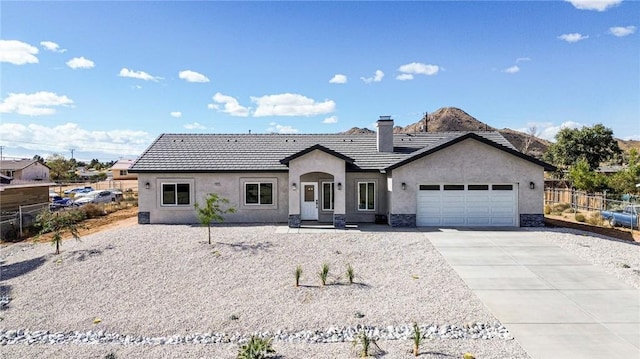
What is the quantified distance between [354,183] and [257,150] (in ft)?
19.7

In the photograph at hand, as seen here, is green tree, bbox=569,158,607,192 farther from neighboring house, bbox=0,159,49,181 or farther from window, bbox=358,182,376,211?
neighboring house, bbox=0,159,49,181

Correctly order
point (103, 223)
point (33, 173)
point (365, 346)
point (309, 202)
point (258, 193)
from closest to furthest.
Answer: point (365, 346) < point (258, 193) < point (309, 202) < point (103, 223) < point (33, 173)

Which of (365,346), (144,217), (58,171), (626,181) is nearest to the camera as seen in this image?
(365,346)

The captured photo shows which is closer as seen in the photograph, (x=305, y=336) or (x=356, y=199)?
(x=305, y=336)

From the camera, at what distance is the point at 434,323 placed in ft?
29.1

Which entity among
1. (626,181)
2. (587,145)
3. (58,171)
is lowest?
(626,181)

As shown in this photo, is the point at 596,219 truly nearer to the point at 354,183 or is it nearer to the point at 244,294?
the point at 354,183

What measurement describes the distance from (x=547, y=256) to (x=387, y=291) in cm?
697

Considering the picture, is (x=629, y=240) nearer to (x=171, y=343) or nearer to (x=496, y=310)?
(x=496, y=310)

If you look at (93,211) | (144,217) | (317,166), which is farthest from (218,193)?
(93,211)

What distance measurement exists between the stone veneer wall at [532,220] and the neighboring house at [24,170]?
58129mm

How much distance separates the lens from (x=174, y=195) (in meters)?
20.3

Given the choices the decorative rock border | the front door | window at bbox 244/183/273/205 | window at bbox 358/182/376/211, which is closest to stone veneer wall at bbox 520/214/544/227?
window at bbox 358/182/376/211

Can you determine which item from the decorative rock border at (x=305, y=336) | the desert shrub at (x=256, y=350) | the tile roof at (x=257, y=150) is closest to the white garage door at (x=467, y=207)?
the tile roof at (x=257, y=150)
